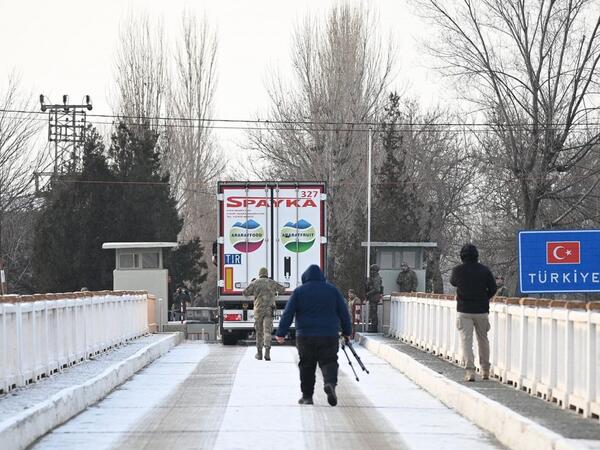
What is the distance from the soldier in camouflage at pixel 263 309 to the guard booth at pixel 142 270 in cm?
2052

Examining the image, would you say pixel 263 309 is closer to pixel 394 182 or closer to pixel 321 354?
pixel 321 354

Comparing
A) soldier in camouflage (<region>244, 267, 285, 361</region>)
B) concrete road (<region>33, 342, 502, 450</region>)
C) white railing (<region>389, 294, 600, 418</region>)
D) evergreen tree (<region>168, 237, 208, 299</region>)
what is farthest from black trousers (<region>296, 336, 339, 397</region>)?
evergreen tree (<region>168, 237, 208, 299</region>)

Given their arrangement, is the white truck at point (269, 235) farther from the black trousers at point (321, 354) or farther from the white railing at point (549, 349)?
the black trousers at point (321, 354)

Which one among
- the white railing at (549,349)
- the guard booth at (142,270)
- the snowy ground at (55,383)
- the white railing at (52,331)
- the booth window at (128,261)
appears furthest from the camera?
the booth window at (128,261)

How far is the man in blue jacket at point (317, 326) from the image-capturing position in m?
17.4

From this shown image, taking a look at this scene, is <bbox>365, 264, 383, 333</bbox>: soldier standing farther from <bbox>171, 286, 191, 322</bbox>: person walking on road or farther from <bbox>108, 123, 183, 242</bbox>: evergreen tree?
<bbox>108, 123, 183, 242</bbox>: evergreen tree

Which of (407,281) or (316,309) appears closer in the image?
(316,309)

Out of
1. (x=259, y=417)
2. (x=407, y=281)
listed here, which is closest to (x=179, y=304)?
(x=407, y=281)

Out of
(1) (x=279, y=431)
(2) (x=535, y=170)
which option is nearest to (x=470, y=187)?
(2) (x=535, y=170)

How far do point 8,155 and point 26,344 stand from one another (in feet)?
112

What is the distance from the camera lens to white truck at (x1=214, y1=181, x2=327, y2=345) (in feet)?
115

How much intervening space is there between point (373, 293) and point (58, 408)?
83.5ft

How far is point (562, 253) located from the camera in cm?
2005

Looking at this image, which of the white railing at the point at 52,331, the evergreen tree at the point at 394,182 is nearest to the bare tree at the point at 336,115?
the evergreen tree at the point at 394,182
